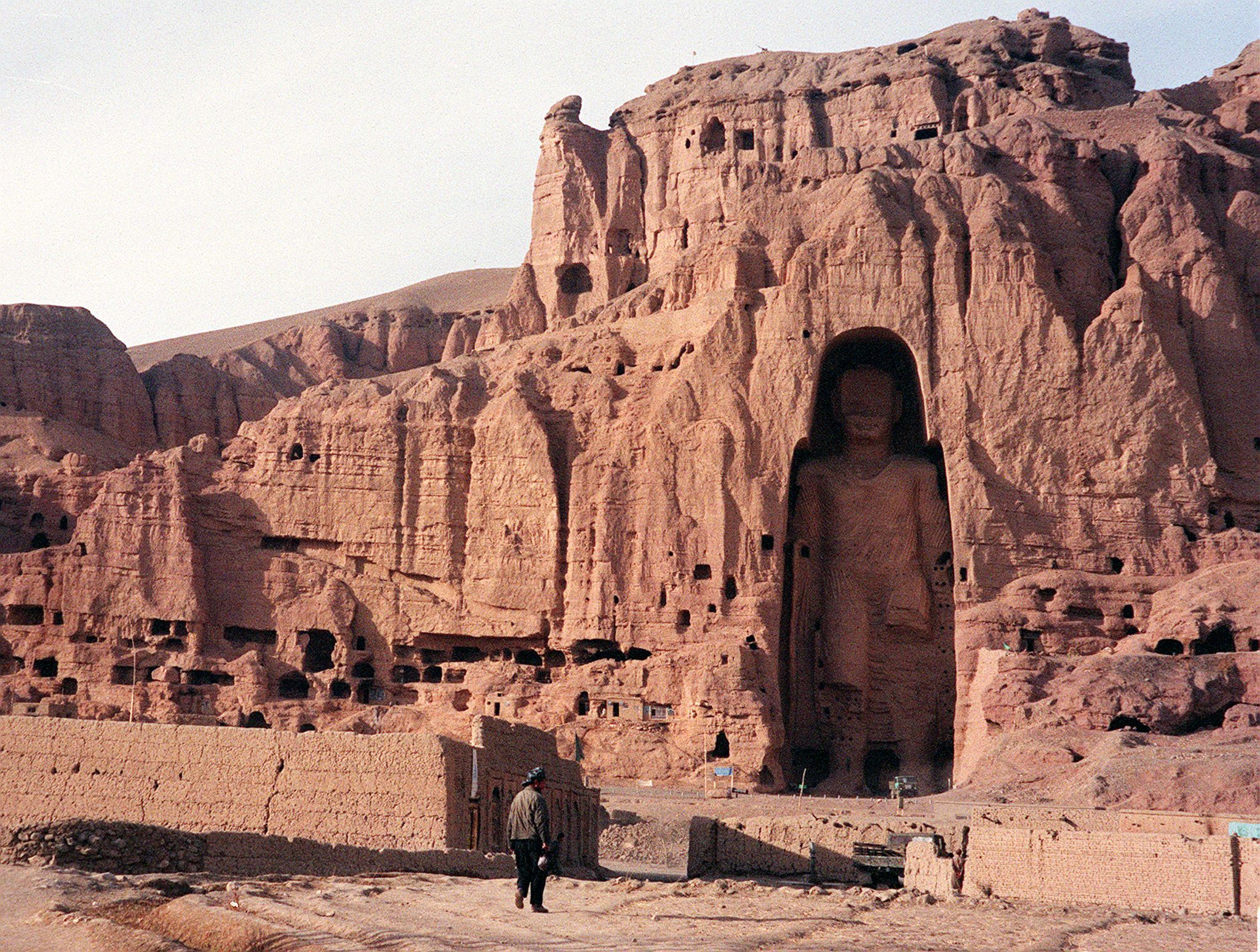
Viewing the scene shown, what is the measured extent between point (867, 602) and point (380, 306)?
40373 mm

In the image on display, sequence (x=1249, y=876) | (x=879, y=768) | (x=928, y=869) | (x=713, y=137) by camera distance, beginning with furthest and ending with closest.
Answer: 1. (x=713, y=137)
2. (x=879, y=768)
3. (x=928, y=869)
4. (x=1249, y=876)

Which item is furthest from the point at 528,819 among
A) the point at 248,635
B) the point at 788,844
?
the point at 248,635

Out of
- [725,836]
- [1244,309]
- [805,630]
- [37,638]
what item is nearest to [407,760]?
[725,836]

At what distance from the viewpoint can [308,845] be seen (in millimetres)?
21812

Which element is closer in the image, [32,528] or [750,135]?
[32,528]

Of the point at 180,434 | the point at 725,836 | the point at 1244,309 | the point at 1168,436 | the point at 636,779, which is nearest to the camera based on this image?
the point at 725,836

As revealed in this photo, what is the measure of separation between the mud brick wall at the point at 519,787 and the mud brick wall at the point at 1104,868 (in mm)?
7178

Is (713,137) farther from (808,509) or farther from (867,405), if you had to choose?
(808,509)

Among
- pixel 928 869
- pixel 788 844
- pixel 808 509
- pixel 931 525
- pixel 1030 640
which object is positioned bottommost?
pixel 788 844

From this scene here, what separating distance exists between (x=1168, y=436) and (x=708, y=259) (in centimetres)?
1477

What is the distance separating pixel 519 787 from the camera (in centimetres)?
2909

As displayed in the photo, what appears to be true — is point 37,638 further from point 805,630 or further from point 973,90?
point 973,90

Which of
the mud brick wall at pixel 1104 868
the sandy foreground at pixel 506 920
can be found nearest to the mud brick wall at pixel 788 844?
the mud brick wall at pixel 1104 868

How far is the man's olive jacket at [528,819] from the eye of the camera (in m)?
17.1
